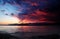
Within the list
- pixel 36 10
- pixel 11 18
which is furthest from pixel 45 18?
pixel 11 18

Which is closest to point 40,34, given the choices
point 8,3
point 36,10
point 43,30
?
point 43,30

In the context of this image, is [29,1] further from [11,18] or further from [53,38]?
[53,38]

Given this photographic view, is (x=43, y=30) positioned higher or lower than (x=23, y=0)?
lower

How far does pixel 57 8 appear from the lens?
3.84 metres

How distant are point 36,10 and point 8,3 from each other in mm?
367

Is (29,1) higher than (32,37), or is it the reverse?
(29,1)

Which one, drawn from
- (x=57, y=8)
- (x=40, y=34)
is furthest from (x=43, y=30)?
(x=57, y=8)

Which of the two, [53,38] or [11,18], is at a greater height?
[11,18]

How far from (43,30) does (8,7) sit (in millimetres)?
531

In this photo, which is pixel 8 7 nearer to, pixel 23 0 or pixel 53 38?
pixel 23 0

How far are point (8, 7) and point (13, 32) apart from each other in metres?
0.32

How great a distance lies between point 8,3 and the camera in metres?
3.85

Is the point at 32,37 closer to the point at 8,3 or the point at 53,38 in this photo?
the point at 53,38

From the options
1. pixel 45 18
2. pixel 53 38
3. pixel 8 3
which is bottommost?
pixel 53 38
